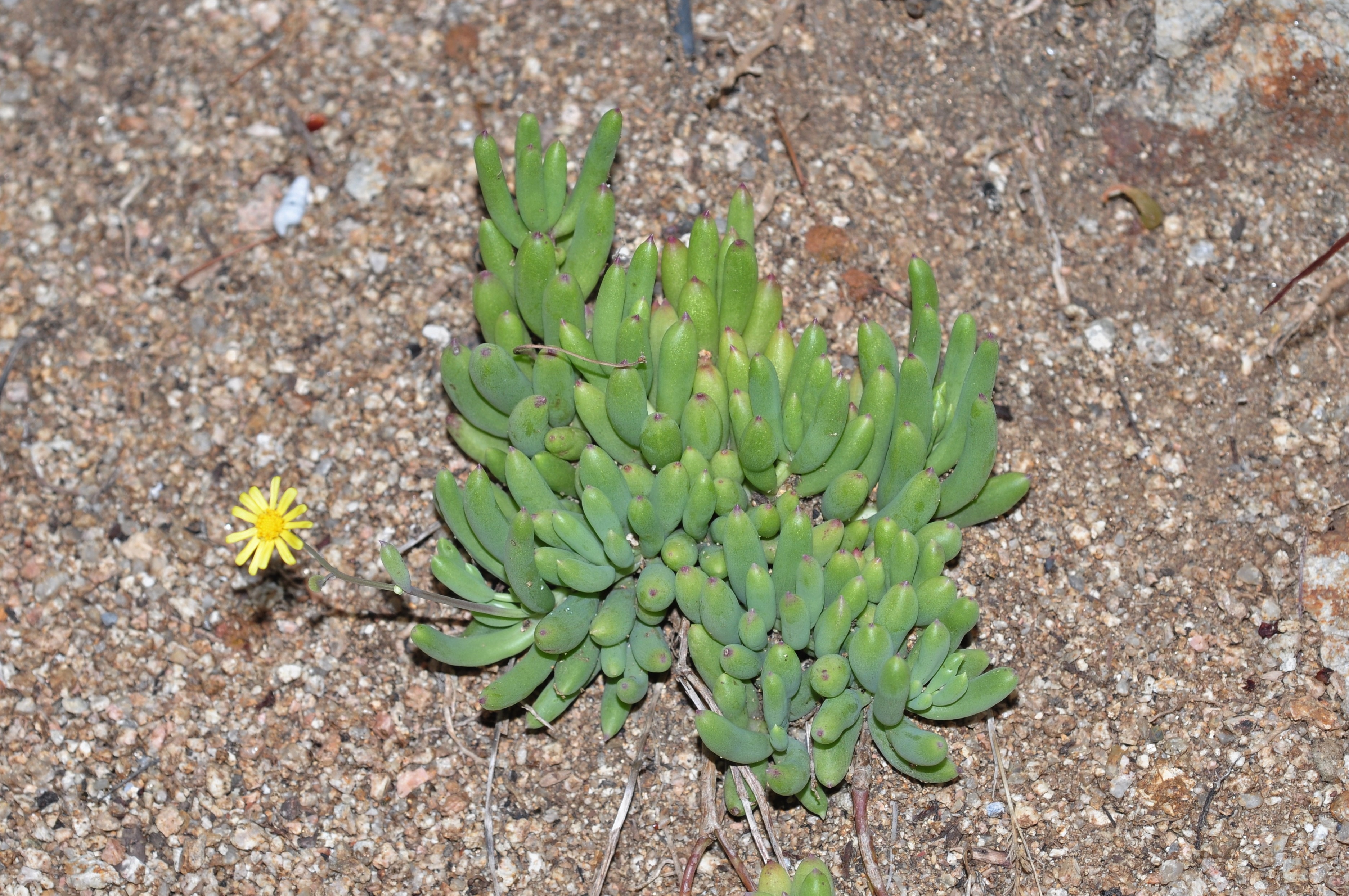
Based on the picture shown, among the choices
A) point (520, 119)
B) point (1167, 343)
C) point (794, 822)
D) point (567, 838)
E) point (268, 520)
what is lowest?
point (567, 838)

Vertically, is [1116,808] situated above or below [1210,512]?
below

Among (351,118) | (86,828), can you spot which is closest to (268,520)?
(86,828)

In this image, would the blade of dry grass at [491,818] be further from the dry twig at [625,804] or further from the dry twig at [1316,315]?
the dry twig at [1316,315]

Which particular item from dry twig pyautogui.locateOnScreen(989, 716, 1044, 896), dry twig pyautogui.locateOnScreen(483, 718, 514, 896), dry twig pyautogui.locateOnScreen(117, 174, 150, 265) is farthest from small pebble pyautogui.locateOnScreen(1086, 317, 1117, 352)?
dry twig pyautogui.locateOnScreen(117, 174, 150, 265)

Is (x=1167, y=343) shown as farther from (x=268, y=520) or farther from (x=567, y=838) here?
(x=268, y=520)

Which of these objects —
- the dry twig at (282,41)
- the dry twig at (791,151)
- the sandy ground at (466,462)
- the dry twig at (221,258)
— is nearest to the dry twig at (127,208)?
the sandy ground at (466,462)
